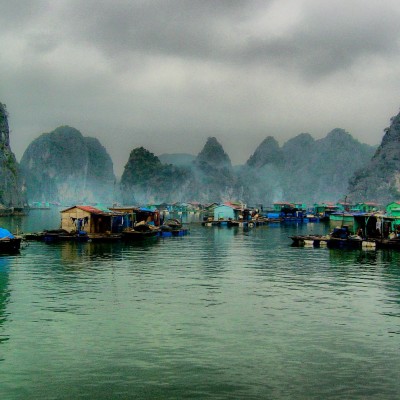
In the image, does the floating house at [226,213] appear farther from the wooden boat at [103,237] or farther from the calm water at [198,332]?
the calm water at [198,332]

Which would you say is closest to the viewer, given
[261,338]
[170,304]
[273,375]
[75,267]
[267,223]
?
[273,375]

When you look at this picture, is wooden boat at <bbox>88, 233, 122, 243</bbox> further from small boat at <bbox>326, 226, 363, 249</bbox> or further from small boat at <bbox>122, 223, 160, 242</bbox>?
→ small boat at <bbox>326, 226, 363, 249</bbox>

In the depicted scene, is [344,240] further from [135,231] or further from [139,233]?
[135,231]

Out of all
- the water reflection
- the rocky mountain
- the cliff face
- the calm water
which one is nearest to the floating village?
the water reflection

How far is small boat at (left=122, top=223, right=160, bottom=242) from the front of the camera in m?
61.0

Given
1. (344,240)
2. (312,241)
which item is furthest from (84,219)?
(344,240)

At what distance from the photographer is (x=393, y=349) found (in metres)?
19.1

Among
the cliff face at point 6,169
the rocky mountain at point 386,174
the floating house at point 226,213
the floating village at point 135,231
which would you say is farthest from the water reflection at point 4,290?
the rocky mountain at point 386,174

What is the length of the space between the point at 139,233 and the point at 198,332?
1624 inches

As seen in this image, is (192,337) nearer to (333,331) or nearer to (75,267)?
(333,331)

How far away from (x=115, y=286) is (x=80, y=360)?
13.4 m

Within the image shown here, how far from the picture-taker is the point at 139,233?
203ft

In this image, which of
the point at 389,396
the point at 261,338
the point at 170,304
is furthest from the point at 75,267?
the point at 389,396

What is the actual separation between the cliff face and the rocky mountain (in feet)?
376
